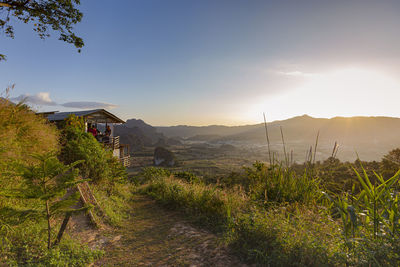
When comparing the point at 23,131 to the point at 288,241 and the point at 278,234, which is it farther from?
the point at 288,241

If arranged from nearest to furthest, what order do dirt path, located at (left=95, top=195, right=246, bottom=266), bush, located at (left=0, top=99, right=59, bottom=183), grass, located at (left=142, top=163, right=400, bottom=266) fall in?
grass, located at (left=142, top=163, right=400, bottom=266) < dirt path, located at (left=95, top=195, right=246, bottom=266) < bush, located at (left=0, top=99, right=59, bottom=183)

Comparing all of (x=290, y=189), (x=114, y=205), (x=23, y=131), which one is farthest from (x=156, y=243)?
(x=23, y=131)

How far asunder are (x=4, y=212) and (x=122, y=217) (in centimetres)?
396

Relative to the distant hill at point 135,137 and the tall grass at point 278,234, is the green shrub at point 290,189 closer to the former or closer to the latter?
the tall grass at point 278,234

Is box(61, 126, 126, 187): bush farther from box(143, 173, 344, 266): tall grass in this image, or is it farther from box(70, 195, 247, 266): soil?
box(143, 173, 344, 266): tall grass

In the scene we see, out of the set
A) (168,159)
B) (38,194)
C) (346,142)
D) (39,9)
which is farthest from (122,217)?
(346,142)

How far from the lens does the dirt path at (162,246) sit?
377cm

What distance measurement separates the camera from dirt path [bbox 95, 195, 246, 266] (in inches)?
148

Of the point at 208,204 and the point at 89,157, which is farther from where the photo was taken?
the point at 89,157

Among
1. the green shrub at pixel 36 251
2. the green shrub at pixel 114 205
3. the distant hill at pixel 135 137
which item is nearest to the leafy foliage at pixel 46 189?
the green shrub at pixel 36 251

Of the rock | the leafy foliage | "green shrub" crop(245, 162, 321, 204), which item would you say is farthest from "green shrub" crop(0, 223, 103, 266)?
the rock

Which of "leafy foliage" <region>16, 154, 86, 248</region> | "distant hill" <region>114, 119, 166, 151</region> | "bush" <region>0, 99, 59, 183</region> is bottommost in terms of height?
"distant hill" <region>114, 119, 166, 151</region>

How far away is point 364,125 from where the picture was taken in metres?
112

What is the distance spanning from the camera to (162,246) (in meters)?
4.49
